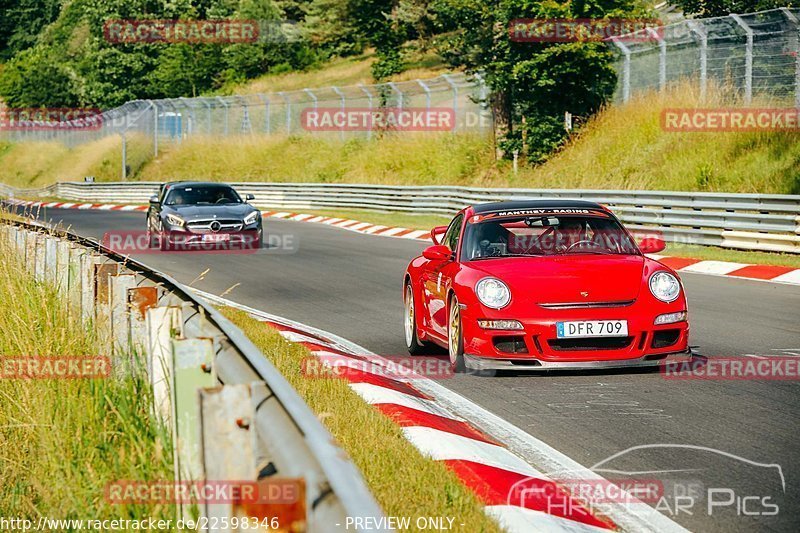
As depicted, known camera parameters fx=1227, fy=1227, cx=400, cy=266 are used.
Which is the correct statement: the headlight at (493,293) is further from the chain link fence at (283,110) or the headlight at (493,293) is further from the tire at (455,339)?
the chain link fence at (283,110)

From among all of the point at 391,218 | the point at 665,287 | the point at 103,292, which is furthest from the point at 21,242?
the point at 391,218

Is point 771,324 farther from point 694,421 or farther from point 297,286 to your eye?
point 297,286

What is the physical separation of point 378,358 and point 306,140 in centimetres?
4192

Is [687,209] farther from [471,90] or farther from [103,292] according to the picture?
[471,90]

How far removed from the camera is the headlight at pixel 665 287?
9125mm

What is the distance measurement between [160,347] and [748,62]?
23.8m

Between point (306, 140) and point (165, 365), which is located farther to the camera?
point (306, 140)

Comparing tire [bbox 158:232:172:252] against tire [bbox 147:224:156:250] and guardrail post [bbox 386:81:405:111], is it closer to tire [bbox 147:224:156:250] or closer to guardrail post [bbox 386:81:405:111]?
tire [bbox 147:224:156:250]

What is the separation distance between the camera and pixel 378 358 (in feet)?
34.8

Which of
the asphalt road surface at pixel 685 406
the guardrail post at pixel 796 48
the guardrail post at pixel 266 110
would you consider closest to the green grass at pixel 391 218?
the guardrail post at pixel 796 48

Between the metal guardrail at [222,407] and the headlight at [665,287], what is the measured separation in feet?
12.8

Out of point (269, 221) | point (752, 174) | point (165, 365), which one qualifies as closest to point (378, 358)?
point (165, 365)

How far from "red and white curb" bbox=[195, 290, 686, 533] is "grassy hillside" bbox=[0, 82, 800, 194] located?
15.9m

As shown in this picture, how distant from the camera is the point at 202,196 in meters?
23.9
